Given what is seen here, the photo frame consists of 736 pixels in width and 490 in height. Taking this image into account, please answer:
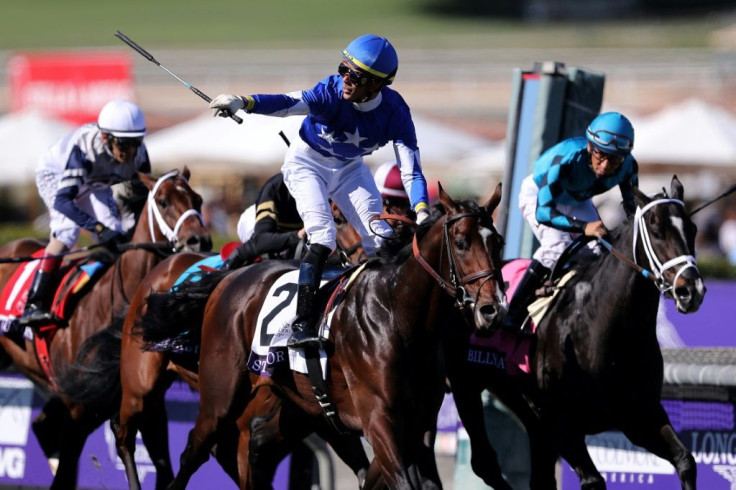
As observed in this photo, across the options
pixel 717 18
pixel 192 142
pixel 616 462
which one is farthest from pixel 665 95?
pixel 717 18

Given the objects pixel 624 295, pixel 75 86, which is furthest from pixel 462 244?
pixel 75 86

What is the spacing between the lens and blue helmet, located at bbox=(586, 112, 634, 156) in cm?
666

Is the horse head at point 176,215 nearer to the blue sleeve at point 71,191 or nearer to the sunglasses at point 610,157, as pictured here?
the blue sleeve at point 71,191

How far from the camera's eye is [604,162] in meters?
6.78

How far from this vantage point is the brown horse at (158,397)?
278 inches

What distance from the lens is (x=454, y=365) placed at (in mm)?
7254

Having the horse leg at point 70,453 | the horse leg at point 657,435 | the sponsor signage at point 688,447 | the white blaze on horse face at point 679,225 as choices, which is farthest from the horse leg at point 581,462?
the horse leg at point 70,453

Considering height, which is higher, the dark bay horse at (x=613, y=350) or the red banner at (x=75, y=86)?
the dark bay horse at (x=613, y=350)

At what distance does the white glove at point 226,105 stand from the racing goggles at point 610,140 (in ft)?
6.83

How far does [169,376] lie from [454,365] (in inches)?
64.2

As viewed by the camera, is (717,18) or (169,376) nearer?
(169,376)

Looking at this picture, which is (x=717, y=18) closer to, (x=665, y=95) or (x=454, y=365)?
(x=665, y=95)

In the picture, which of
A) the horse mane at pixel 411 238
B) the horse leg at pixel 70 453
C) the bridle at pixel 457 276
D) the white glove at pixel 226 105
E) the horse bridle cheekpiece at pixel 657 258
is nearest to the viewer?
the bridle at pixel 457 276

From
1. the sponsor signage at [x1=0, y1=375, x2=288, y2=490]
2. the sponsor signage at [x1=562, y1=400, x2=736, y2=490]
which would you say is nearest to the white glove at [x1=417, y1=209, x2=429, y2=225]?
the sponsor signage at [x1=562, y1=400, x2=736, y2=490]
